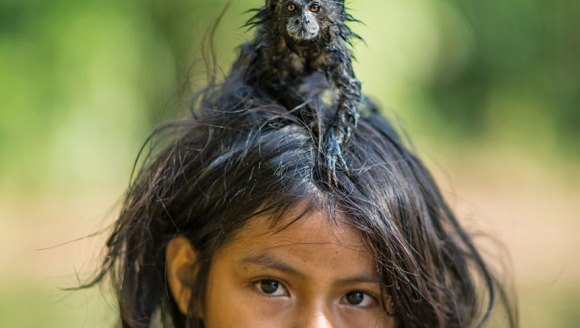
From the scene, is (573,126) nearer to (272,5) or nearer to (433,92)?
(433,92)

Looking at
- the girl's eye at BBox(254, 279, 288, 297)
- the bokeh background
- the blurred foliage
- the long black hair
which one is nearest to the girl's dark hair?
the long black hair

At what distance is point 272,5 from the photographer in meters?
1.37

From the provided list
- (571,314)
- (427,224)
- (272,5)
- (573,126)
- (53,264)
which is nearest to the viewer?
(272,5)

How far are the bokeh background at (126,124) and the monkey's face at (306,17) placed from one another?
7.23 ft

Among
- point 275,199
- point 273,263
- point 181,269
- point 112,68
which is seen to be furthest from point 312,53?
point 112,68

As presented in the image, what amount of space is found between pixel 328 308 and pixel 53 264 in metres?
2.91

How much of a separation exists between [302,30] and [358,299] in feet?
1.52

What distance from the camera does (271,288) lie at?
142cm

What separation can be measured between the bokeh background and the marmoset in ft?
6.83

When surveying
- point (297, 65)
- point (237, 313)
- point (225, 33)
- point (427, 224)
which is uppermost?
point (225, 33)

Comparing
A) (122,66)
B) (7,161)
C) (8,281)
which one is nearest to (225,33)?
(122,66)

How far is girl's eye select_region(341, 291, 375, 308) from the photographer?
142cm

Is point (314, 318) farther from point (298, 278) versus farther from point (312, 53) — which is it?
point (312, 53)

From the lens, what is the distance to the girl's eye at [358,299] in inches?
56.1
